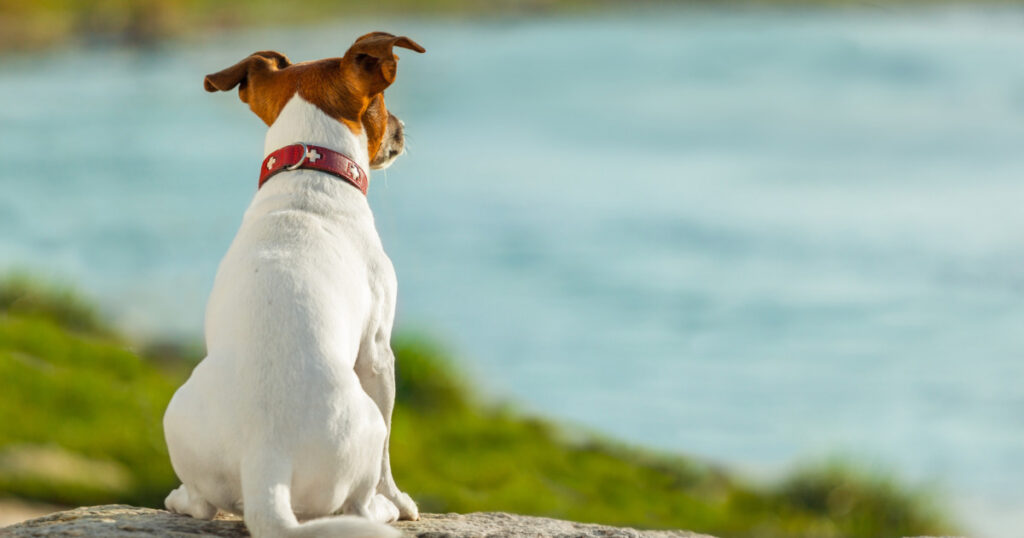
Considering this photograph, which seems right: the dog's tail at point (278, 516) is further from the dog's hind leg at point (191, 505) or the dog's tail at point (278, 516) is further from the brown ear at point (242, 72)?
the brown ear at point (242, 72)

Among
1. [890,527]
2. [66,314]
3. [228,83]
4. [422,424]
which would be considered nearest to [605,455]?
[422,424]

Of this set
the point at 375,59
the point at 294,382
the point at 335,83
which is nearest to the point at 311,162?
the point at 335,83

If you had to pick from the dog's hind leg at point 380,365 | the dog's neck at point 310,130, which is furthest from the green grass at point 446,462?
the dog's neck at point 310,130

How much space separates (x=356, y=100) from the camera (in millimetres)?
4262

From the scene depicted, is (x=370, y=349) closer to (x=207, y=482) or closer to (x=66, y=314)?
(x=207, y=482)

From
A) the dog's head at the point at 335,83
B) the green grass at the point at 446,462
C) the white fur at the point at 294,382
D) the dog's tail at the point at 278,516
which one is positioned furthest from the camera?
the green grass at the point at 446,462

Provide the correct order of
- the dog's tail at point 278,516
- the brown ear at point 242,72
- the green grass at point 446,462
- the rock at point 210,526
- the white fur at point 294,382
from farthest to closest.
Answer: the green grass at point 446,462 → the brown ear at point 242,72 → the rock at point 210,526 → the white fur at point 294,382 → the dog's tail at point 278,516

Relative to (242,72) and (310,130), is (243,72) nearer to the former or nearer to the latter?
(242,72)

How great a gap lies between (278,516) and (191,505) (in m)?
0.72

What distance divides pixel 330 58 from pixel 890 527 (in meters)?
7.36

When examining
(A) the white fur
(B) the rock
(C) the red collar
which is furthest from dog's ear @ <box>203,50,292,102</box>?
(B) the rock

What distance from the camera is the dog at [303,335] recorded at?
138 inches

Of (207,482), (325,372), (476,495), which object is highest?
(476,495)

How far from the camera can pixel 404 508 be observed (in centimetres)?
418
